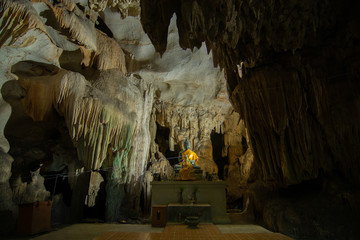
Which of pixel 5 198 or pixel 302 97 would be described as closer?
pixel 5 198

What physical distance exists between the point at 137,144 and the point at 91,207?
12.8 ft

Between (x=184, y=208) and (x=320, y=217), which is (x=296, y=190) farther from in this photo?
(x=184, y=208)

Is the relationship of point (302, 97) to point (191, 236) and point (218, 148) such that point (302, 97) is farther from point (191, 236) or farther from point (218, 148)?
point (218, 148)

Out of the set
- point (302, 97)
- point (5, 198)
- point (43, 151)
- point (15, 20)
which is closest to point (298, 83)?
point (302, 97)

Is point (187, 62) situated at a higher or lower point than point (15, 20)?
higher

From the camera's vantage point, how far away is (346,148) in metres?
6.16

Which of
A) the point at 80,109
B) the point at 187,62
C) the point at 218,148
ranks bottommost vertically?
the point at 80,109

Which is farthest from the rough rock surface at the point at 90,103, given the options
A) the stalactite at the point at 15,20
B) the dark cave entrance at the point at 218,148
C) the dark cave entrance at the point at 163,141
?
the dark cave entrance at the point at 218,148

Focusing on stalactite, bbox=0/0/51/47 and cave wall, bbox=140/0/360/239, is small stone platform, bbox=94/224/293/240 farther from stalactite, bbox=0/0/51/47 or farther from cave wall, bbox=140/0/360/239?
stalactite, bbox=0/0/51/47

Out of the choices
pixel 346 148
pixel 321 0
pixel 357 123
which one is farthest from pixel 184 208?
pixel 321 0

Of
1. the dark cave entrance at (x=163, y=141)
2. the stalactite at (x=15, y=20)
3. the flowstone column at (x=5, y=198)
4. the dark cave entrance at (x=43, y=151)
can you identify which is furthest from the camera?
the dark cave entrance at (x=163, y=141)

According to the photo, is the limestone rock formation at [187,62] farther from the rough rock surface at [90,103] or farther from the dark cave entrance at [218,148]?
the dark cave entrance at [218,148]

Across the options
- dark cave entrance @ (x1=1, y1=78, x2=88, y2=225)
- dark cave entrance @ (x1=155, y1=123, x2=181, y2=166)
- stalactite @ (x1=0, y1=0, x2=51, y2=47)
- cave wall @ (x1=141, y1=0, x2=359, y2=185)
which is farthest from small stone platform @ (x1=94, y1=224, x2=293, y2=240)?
dark cave entrance @ (x1=155, y1=123, x2=181, y2=166)

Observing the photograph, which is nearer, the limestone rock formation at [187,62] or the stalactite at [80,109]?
the limestone rock formation at [187,62]
